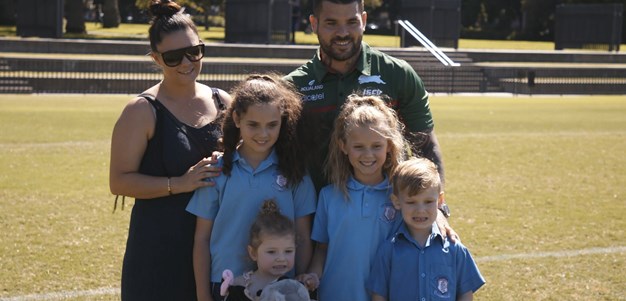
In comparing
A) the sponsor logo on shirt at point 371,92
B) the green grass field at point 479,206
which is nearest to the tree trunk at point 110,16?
the green grass field at point 479,206

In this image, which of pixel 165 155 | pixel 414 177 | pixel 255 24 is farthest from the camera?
pixel 255 24

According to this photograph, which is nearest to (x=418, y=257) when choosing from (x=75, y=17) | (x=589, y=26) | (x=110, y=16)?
(x=589, y=26)

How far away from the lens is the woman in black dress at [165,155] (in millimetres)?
3865

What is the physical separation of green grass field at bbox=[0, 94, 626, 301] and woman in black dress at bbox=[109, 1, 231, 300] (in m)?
2.28

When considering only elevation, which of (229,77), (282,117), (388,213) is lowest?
(229,77)

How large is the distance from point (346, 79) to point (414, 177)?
27.8 inches

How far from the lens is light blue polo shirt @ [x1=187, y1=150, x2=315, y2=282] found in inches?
149

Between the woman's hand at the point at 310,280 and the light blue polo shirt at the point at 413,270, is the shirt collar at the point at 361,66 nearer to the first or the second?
the light blue polo shirt at the point at 413,270

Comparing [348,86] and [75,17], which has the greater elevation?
[75,17]

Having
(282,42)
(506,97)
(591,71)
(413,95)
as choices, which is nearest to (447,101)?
(506,97)

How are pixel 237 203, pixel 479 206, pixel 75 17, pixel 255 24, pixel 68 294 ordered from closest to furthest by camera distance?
1. pixel 237 203
2. pixel 68 294
3. pixel 479 206
4. pixel 255 24
5. pixel 75 17

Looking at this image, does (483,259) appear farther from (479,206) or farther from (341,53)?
(341,53)

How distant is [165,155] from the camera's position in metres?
3.92

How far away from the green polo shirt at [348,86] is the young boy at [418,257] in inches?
18.4
